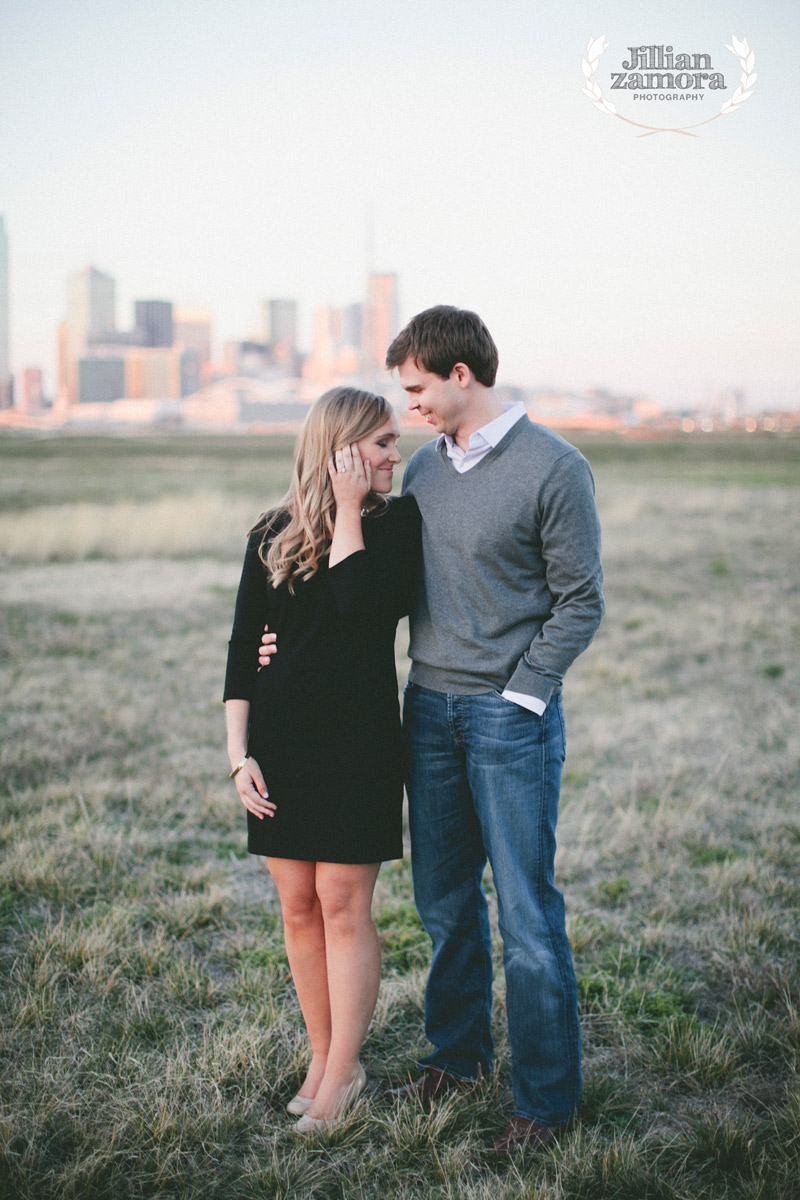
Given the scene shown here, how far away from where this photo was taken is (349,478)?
7.97ft

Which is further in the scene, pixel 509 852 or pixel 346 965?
pixel 346 965

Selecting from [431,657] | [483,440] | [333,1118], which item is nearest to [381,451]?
[483,440]

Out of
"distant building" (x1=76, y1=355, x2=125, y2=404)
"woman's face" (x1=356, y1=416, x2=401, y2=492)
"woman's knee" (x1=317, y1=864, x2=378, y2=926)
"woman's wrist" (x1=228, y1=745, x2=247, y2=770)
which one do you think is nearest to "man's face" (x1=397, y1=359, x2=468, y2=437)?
"woman's face" (x1=356, y1=416, x2=401, y2=492)

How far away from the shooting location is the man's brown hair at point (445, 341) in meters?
2.43

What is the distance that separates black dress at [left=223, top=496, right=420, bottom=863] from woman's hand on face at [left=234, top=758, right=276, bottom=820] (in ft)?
0.08

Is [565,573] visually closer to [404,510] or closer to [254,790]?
[404,510]

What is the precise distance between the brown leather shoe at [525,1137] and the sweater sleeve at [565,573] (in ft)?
4.17

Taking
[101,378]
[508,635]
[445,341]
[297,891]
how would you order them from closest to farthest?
1. [445,341]
2. [508,635]
3. [297,891]
4. [101,378]

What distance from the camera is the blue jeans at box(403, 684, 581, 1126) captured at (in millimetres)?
2496

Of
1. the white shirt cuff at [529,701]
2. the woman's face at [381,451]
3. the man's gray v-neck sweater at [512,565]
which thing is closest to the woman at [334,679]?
the woman's face at [381,451]

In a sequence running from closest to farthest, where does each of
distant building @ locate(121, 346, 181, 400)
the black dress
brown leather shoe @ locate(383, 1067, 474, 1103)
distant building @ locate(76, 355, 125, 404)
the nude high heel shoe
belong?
the black dress, the nude high heel shoe, brown leather shoe @ locate(383, 1067, 474, 1103), distant building @ locate(76, 355, 125, 404), distant building @ locate(121, 346, 181, 400)

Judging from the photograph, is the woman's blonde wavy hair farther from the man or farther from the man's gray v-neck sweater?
the man's gray v-neck sweater

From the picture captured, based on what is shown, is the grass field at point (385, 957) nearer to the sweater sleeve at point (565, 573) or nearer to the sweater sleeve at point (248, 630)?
the sweater sleeve at point (248, 630)

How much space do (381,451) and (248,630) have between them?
26.4 inches
